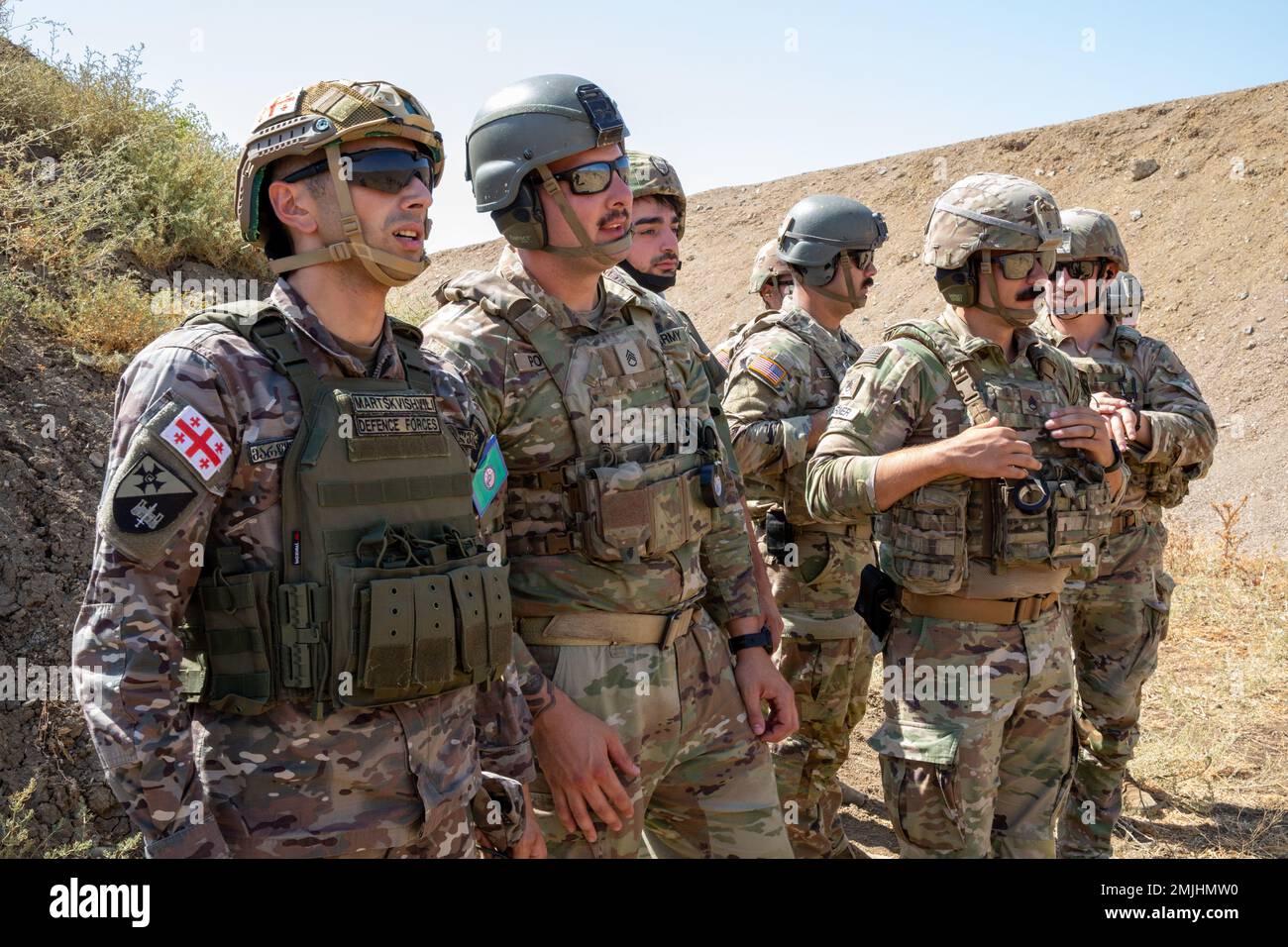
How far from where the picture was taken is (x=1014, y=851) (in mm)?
3846

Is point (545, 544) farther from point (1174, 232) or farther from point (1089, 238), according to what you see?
point (1174, 232)

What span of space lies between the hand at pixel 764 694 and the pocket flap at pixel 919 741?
506mm

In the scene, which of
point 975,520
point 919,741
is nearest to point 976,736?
point 919,741

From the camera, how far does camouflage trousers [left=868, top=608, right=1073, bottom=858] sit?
367cm

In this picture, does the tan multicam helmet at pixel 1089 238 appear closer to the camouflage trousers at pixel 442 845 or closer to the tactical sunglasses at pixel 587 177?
the tactical sunglasses at pixel 587 177

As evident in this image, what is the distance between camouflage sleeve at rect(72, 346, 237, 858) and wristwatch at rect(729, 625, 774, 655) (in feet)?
5.62

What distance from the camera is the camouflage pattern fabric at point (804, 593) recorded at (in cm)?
516

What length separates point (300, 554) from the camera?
7.50ft

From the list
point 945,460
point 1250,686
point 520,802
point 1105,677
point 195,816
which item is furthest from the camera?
point 1250,686

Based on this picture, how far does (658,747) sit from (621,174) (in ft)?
5.37

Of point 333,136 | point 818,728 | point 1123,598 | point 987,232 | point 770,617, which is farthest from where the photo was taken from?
point 1123,598

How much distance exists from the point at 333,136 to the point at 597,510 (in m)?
1.17

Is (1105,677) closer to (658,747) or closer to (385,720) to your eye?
(658,747)

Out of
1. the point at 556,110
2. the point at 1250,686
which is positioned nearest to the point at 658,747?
the point at 556,110
